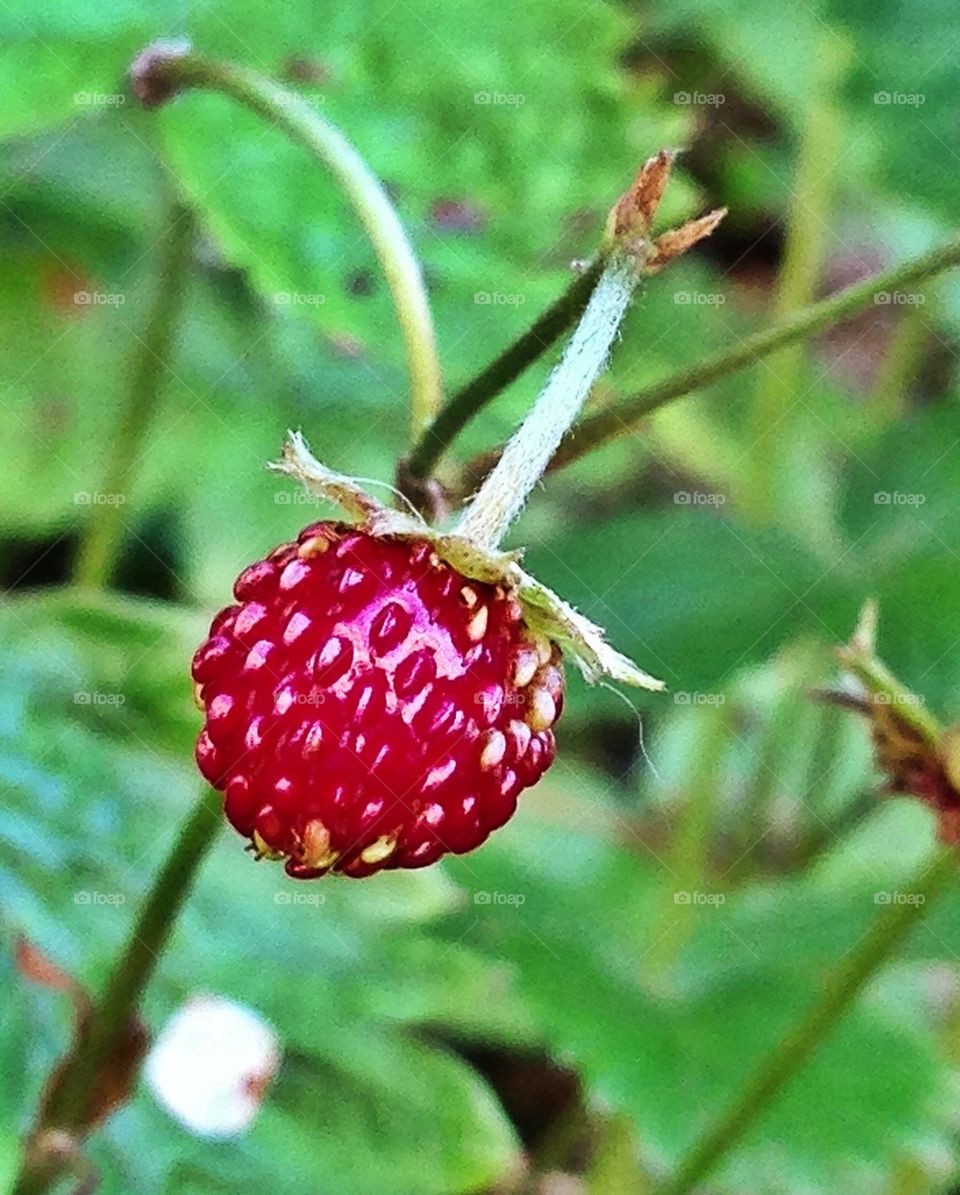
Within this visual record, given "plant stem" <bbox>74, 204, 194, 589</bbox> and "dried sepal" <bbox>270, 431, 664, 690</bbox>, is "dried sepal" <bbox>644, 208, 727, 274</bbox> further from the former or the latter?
"plant stem" <bbox>74, 204, 194, 589</bbox>

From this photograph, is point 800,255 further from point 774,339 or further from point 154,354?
point 774,339

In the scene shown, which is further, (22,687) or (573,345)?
(22,687)

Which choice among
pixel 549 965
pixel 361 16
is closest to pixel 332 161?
pixel 361 16

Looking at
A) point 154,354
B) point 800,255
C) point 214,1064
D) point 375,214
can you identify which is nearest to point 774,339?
point 375,214

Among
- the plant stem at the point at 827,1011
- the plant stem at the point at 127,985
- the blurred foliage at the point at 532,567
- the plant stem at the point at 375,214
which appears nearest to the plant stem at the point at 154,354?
the blurred foliage at the point at 532,567

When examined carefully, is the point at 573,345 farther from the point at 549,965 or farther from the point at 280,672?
the point at 549,965

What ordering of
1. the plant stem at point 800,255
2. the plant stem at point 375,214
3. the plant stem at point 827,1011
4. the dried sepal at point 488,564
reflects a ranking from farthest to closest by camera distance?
1. the plant stem at point 800,255
2. the plant stem at point 827,1011
3. the plant stem at point 375,214
4. the dried sepal at point 488,564

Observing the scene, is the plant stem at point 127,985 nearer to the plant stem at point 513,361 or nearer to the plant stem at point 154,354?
the plant stem at point 513,361
